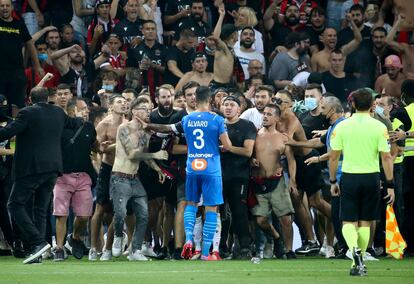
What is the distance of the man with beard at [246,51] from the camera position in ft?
81.1

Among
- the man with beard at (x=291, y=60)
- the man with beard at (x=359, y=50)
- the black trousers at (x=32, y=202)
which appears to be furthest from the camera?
the man with beard at (x=359, y=50)

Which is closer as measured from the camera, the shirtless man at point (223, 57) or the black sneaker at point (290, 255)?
the black sneaker at point (290, 255)

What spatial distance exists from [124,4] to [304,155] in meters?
7.15

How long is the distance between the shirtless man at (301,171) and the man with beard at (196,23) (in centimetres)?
515

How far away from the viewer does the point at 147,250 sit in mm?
20000

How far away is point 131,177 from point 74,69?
556 cm

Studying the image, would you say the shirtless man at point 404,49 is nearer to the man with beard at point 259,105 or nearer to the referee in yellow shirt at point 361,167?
the man with beard at point 259,105

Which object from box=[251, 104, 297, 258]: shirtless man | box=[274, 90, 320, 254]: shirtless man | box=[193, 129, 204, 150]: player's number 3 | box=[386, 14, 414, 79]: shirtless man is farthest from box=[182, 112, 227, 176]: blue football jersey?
box=[386, 14, 414, 79]: shirtless man

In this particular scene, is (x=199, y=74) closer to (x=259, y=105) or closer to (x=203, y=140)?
(x=259, y=105)

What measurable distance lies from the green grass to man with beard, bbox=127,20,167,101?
238 inches

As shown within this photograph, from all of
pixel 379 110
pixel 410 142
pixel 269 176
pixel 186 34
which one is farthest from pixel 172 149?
pixel 186 34

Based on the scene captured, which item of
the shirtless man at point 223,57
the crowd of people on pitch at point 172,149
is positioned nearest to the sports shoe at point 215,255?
the crowd of people on pitch at point 172,149

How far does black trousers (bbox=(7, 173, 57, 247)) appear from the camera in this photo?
17703mm

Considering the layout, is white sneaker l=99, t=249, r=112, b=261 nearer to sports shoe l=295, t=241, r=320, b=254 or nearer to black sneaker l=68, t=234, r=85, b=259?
black sneaker l=68, t=234, r=85, b=259
